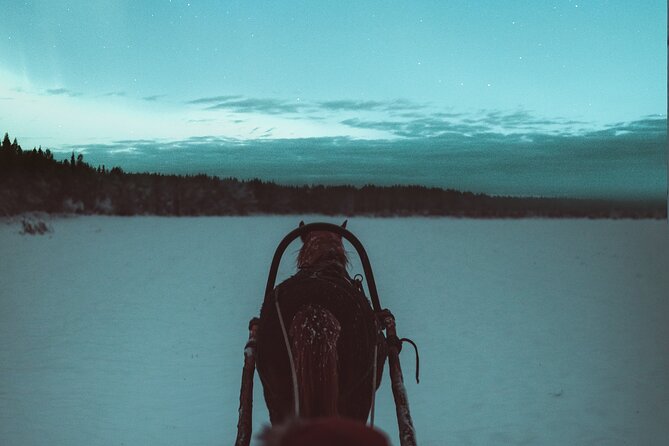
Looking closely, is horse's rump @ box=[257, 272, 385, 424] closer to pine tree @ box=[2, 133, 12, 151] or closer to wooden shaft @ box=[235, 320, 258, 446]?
wooden shaft @ box=[235, 320, 258, 446]

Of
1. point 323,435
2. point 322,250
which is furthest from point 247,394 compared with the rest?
point 323,435

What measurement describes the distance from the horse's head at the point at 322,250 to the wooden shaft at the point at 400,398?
53cm

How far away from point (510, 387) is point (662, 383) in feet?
6.73

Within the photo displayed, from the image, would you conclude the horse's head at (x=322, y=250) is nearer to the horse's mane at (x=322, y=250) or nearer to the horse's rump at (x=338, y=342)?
the horse's mane at (x=322, y=250)

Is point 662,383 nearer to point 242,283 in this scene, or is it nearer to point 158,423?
point 158,423

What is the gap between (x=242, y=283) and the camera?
50.4 feet

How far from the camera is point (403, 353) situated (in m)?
8.57

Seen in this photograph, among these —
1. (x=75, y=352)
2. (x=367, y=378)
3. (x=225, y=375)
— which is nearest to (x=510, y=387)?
(x=225, y=375)

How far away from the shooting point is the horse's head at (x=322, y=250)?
373 cm

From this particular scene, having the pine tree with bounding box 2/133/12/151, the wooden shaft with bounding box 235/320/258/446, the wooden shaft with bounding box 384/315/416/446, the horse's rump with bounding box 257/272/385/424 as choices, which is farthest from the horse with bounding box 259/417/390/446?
the pine tree with bounding box 2/133/12/151

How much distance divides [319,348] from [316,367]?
85mm

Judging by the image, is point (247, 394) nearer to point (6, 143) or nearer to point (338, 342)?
point (338, 342)

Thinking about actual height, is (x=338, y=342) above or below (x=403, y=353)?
above

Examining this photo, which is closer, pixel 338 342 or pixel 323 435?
pixel 323 435
